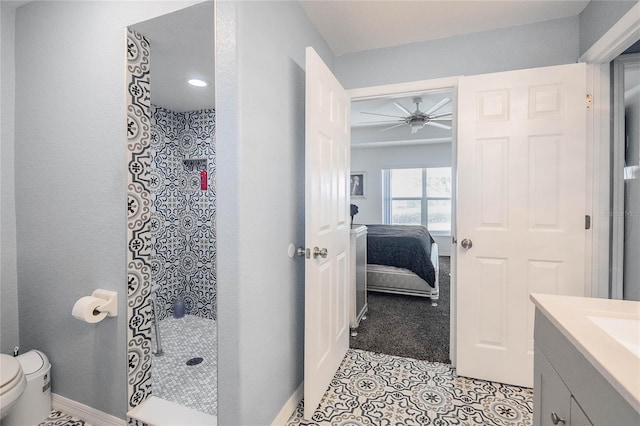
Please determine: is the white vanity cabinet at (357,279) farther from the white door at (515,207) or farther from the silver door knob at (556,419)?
the silver door knob at (556,419)

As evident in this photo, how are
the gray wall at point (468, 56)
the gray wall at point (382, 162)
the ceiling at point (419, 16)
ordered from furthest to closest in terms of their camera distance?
the gray wall at point (382, 162), the gray wall at point (468, 56), the ceiling at point (419, 16)

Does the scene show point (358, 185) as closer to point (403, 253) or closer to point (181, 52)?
point (403, 253)

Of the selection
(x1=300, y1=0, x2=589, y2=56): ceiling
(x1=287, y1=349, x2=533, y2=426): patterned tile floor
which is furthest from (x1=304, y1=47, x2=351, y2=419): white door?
(x1=300, y1=0, x2=589, y2=56): ceiling

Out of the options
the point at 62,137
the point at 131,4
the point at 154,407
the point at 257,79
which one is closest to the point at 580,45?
the point at 257,79

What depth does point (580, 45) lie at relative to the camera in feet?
6.21

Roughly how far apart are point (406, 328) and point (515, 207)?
153cm

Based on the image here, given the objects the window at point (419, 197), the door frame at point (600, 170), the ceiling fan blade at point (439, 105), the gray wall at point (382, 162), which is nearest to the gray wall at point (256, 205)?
the door frame at point (600, 170)

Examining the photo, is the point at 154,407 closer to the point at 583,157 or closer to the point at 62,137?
the point at 62,137

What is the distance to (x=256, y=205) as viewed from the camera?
1.37 metres

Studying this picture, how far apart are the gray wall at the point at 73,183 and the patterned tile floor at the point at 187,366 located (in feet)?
1.45

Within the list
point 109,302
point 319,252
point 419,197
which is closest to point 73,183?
point 109,302

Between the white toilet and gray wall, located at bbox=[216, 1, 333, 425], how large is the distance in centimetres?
88

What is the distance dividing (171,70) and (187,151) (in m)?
1.14

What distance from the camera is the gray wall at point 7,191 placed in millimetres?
1708
